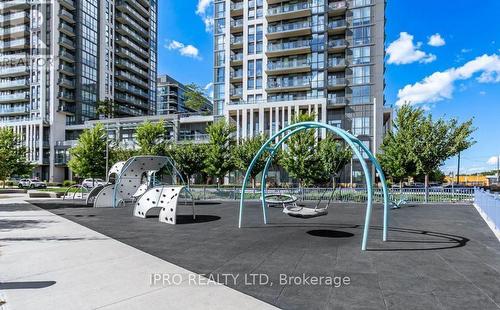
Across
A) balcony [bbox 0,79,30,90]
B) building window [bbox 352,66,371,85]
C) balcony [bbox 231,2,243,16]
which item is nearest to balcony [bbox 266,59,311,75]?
building window [bbox 352,66,371,85]

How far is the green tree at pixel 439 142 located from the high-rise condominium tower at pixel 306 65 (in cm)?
Answer: 2149

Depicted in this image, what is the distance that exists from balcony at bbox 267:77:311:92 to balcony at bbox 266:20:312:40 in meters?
7.21

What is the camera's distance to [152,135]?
115ft

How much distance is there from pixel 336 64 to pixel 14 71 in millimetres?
64398

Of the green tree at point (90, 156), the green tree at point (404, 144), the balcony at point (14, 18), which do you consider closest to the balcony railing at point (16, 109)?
the balcony at point (14, 18)

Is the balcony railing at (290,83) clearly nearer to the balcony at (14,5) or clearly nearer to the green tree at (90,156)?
the green tree at (90,156)

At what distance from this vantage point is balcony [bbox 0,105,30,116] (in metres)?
64.4

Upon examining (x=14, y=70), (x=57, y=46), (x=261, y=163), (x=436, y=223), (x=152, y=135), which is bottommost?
(x=436, y=223)

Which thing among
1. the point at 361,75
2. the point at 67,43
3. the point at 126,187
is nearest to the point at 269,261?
the point at 126,187

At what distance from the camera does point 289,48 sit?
163 ft

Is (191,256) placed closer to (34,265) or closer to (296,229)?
(34,265)

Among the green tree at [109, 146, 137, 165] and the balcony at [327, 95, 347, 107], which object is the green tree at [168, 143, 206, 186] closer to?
the green tree at [109, 146, 137, 165]

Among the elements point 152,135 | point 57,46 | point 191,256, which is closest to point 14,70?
point 57,46

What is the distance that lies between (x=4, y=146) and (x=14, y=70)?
3462 cm
